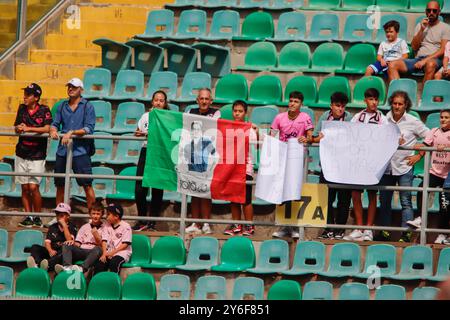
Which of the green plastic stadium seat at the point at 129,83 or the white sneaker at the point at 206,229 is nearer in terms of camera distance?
the white sneaker at the point at 206,229

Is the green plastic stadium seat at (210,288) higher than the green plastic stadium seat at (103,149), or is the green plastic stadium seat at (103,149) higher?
the green plastic stadium seat at (103,149)

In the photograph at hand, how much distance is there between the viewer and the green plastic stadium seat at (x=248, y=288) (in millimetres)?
13367

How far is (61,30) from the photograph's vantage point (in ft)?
60.3

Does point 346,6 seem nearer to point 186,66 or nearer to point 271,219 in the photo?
point 186,66

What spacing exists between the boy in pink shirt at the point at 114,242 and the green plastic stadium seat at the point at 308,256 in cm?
162

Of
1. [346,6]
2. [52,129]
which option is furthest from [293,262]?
[346,6]

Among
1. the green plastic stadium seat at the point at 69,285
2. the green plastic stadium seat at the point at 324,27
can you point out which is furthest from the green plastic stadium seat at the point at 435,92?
the green plastic stadium seat at the point at 69,285

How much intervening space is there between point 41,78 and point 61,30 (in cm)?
95

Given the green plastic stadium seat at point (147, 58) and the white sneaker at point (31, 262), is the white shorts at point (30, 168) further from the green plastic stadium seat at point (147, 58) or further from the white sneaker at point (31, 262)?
the green plastic stadium seat at point (147, 58)

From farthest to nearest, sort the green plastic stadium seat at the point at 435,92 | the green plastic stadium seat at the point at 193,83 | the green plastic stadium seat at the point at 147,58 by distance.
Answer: the green plastic stadium seat at the point at 147,58 → the green plastic stadium seat at the point at 193,83 → the green plastic stadium seat at the point at 435,92

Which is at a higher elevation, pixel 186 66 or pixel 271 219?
pixel 186 66

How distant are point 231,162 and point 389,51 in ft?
9.55
